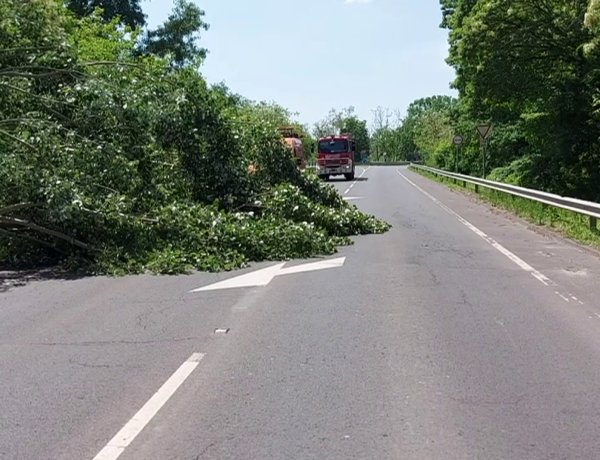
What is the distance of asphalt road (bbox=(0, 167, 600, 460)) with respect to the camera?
4.52 m

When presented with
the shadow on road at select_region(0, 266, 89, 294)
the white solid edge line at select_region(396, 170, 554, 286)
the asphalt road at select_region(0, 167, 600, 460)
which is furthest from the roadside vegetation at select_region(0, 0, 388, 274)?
the white solid edge line at select_region(396, 170, 554, 286)

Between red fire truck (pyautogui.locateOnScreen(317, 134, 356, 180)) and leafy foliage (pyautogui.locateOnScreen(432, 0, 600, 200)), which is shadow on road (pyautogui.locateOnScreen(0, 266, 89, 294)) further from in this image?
red fire truck (pyautogui.locateOnScreen(317, 134, 356, 180))

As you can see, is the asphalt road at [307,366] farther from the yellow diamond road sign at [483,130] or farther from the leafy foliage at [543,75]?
the yellow diamond road sign at [483,130]

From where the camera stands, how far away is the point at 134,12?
5166 cm

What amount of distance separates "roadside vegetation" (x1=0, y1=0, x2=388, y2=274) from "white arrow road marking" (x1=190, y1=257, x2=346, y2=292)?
720 millimetres

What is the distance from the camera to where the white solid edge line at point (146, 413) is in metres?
4.36

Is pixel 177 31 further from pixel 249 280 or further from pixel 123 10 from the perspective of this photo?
pixel 249 280

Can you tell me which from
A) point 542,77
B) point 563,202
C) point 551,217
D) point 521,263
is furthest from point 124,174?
point 542,77

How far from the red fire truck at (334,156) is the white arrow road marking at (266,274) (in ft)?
129

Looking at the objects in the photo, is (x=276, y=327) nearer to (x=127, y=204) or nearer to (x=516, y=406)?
(x=516, y=406)

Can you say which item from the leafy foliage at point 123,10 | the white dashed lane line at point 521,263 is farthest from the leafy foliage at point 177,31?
the white dashed lane line at point 521,263

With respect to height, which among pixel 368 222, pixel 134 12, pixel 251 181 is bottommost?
pixel 368 222

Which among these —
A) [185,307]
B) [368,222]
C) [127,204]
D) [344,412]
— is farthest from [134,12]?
[344,412]

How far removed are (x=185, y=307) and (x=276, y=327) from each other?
1.53m
